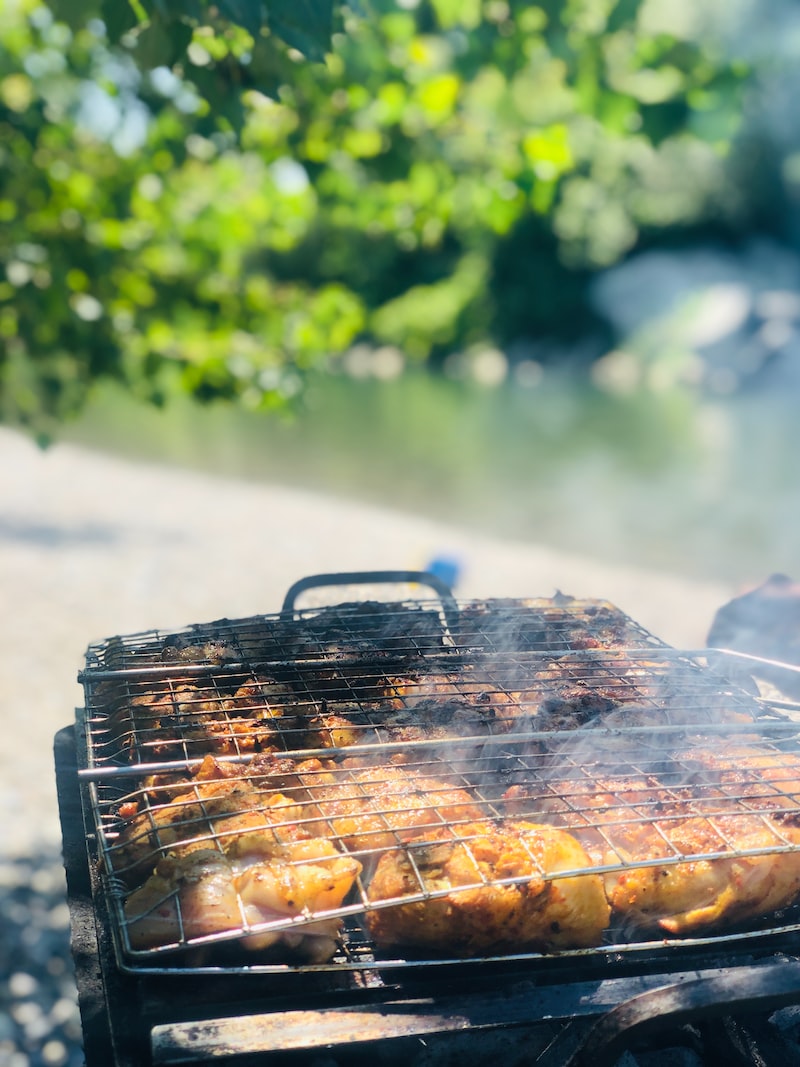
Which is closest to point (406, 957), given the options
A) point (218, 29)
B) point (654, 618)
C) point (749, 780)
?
point (749, 780)

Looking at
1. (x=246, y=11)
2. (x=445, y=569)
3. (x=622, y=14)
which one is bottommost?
(x=246, y=11)

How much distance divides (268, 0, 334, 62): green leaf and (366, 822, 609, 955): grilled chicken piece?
6.61 ft

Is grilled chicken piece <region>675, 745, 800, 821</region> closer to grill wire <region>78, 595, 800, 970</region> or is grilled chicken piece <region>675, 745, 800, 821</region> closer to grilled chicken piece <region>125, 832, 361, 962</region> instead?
grill wire <region>78, 595, 800, 970</region>

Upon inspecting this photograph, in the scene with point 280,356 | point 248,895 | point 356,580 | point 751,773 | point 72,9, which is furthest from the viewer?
point 280,356

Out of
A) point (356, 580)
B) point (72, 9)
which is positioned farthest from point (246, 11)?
point (356, 580)

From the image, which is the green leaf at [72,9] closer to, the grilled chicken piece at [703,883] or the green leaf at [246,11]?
the green leaf at [246,11]

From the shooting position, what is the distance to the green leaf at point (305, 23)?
237 centimetres

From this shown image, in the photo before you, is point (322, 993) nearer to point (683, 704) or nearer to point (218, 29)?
point (683, 704)

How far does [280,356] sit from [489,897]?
12.6 ft

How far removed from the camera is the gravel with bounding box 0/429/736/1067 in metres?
4.56

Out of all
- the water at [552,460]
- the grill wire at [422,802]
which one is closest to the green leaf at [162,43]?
the grill wire at [422,802]

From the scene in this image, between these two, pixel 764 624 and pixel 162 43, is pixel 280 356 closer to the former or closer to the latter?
pixel 162 43

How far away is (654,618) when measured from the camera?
9.83 metres

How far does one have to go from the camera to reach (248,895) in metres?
1.77
